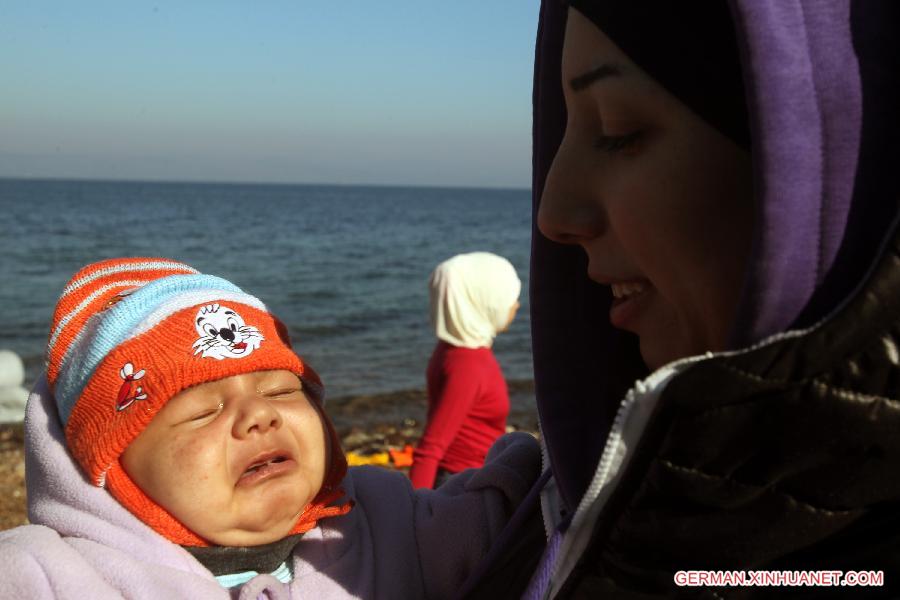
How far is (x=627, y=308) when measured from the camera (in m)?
1.53

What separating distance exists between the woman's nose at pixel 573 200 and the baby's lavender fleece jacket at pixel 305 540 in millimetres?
967

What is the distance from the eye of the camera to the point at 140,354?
7.30 feet

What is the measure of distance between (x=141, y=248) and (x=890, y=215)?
38.8 meters

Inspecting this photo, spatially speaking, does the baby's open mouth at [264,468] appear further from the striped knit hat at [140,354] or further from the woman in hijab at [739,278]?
the woman in hijab at [739,278]

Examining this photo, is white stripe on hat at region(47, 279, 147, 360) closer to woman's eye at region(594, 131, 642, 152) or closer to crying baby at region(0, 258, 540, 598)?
crying baby at region(0, 258, 540, 598)

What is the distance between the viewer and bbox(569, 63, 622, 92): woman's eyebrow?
53.9 inches

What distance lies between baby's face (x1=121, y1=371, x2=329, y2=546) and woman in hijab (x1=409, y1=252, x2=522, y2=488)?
4.14 m

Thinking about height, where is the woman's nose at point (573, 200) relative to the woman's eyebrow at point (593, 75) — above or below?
below

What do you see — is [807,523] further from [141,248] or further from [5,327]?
[141,248]

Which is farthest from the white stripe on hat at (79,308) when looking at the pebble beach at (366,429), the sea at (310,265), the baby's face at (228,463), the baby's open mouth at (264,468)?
the sea at (310,265)

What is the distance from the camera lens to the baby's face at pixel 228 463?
84.0 inches

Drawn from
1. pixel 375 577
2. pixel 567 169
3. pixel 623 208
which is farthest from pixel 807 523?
pixel 375 577

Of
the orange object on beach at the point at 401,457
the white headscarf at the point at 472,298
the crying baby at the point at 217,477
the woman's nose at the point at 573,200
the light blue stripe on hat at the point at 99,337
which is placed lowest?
the orange object on beach at the point at 401,457

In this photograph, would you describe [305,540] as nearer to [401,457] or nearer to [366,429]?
[401,457]
